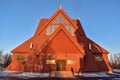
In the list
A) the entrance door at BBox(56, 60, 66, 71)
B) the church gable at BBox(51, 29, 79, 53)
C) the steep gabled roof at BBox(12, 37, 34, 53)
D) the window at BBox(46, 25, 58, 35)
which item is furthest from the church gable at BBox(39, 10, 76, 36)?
the entrance door at BBox(56, 60, 66, 71)

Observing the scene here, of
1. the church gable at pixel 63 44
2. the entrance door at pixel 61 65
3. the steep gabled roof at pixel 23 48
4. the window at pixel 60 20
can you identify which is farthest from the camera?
the window at pixel 60 20

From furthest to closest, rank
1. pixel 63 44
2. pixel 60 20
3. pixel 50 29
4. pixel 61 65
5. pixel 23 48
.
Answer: pixel 60 20 < pixel 50 29 < pixel 23 48 < pixel 63 44 < pixel 61 65

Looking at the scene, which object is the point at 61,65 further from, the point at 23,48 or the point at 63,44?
the point at 23,48

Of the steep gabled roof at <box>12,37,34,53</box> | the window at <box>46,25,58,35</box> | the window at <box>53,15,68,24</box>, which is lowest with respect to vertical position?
the steep gabled roof at <box>12,37,34,53</box>

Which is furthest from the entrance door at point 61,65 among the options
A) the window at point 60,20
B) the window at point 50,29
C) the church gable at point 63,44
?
the window at point 60,20

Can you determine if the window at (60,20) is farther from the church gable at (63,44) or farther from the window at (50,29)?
the church gable at (63,44)

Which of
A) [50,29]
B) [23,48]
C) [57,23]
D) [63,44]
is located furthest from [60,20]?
[23,48]

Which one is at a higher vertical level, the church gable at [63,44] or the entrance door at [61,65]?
the church gable at [63,44]

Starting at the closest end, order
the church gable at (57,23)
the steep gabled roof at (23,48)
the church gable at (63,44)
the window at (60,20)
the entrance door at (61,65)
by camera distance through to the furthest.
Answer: the entrance door at (61,65), the church gable at (63,44), the steep gabled roof at (23,48), the church gable at (57,23), the window at (60,20)

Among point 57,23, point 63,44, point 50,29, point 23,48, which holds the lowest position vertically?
point 23,48

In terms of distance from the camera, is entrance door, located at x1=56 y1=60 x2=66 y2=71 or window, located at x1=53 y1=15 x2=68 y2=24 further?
window, located at x1=53 y1=15 x2=68 y2=24

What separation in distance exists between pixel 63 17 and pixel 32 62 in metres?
11.6

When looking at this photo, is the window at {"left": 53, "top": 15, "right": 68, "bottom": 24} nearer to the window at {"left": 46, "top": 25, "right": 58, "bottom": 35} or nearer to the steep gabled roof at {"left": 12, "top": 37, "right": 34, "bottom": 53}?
the window at {"left": 46, "top": 25, "right": 58, "bottom": 35}

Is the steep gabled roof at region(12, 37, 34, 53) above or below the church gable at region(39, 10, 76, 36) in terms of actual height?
below
